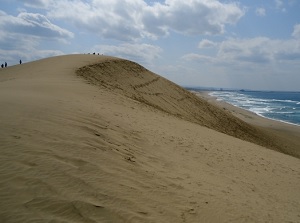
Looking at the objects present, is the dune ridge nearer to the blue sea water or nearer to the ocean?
the ocean

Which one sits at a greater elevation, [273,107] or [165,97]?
[273,107]

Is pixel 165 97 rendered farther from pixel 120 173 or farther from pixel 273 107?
pixel 273 107

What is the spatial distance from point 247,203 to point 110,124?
425 centimetres

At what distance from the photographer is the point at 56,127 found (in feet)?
21.2

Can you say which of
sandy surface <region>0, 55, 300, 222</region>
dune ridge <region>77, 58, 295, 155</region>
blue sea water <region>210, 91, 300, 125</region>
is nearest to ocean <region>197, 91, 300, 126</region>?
blue sea water <region>210, 91, 300, 125</region>

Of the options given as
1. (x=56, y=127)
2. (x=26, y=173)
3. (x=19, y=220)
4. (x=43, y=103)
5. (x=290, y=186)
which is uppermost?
(x=43, y=103)

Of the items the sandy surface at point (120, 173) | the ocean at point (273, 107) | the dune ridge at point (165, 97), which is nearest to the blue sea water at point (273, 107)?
the ocean at point (273, 107)

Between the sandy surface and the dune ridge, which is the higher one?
the dune ridge

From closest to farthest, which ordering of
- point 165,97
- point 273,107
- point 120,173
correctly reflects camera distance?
1. point 120,173
2. point 165,97
3. point 273,107

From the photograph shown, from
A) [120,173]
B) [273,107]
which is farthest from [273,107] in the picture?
[120,173]

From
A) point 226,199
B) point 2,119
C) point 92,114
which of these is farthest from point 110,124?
point 226,199

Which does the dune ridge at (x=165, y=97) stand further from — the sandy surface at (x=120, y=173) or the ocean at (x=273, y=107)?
the ocean at (x=273, y=107)

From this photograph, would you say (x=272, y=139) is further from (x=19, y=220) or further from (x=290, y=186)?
(x=19, y=220)

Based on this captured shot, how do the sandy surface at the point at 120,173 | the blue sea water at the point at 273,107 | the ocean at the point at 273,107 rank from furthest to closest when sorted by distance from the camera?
the blue sea water at the point at 273,107
the ocean at the point at 273,107
the sandy surface at the point at 120,173
